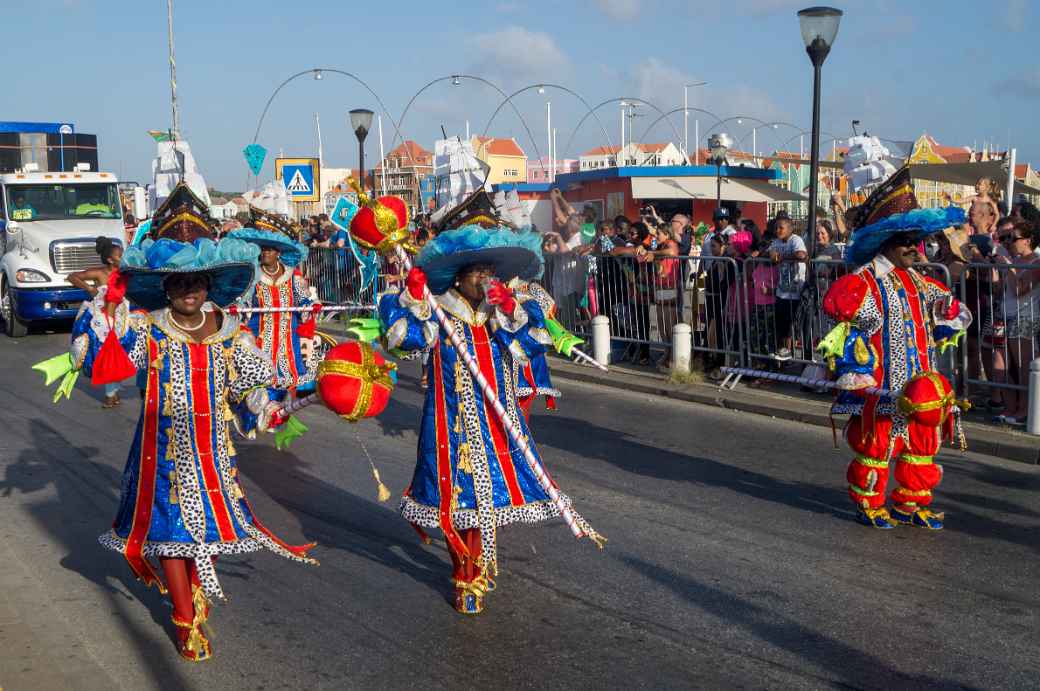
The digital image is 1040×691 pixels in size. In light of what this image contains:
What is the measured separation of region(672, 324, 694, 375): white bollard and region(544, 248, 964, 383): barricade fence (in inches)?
9.2

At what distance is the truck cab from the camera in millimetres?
18719

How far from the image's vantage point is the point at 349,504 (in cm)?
758

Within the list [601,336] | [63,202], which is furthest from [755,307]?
[63,202]

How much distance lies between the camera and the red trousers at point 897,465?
6.67 metres

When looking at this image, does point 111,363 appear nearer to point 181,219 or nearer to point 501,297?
point 501,297

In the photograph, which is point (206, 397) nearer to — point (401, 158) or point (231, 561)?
point (231, 561)

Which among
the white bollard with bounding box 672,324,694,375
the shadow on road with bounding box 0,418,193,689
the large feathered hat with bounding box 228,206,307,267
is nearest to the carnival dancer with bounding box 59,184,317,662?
the shadow on road with bounding box 0,418,193,689

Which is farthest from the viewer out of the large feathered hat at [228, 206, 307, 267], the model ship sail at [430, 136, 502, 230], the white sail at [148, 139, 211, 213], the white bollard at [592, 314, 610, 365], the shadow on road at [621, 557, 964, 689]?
the white bollard at [592, 314, 610, 365]

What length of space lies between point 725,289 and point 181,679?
856 cm

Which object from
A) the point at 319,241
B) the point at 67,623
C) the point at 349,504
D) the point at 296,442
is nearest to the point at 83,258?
the point at 319,241

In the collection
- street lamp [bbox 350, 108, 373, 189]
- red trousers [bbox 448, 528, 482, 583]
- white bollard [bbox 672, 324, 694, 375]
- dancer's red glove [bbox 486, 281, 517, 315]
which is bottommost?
red trousers [bbox 448, 528, 482, 583]

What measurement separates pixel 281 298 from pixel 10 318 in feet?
38.0

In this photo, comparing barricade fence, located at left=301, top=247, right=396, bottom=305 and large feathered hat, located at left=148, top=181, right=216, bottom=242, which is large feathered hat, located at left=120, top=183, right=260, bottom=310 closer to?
large feathered hat, located at left=148, top=181, right=216, bottom=242

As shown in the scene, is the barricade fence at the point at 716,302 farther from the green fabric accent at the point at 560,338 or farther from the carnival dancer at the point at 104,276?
the carnival dancer at the point at 104,276
